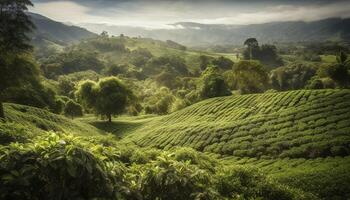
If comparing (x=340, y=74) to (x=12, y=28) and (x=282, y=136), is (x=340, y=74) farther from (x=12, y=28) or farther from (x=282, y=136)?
(x=12, y=28)

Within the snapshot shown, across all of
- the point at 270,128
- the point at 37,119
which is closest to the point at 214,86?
the point at 270,128

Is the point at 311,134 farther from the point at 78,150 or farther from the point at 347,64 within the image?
the point at 347,64

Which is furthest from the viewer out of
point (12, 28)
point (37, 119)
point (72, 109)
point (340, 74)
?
point (340, 74)

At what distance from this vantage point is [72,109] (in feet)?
288

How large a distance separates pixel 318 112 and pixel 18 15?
132 ft

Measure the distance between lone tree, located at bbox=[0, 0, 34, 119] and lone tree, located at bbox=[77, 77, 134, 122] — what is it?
39.6 m

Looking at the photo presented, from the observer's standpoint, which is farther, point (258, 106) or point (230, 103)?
point (230, 103)

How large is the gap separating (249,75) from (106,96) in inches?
1683

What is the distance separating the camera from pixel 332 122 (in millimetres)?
43125

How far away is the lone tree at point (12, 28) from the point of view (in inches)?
1410

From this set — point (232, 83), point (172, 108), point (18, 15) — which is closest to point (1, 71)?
point (18, 15)

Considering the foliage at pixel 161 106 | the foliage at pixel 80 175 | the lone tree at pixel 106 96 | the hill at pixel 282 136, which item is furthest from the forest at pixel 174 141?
the foliage at pixel 161 106

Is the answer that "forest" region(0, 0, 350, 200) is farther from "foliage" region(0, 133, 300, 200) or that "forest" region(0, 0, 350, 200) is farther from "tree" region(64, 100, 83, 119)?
"tree" region(64, 100, 83, 119)

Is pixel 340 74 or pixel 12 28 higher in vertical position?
pixel 12 28
